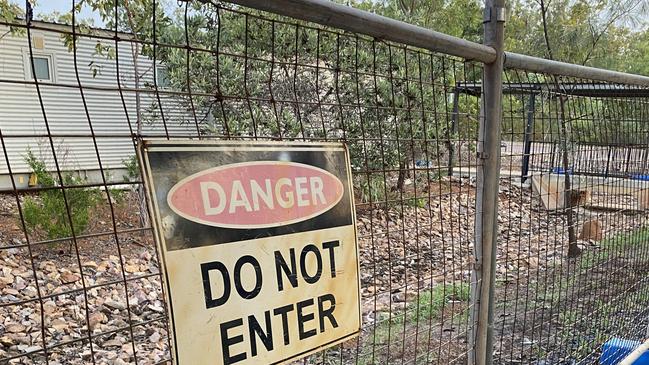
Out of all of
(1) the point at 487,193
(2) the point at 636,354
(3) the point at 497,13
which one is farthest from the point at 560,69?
(2) the point at 636,354

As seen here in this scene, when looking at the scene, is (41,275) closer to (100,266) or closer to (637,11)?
(100,266)

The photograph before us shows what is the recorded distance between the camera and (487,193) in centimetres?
181

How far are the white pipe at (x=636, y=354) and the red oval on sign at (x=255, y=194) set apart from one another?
230cm

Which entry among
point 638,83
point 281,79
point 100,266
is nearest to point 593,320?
point 638,83

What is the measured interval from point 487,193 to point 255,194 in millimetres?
993

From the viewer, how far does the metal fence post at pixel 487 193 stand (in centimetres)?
175

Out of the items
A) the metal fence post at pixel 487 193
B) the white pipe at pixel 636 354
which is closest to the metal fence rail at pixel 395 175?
the metal fence post at pixel 487 193

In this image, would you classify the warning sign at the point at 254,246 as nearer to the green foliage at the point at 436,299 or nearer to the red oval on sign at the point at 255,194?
the red oval on sign at the point at 255,194

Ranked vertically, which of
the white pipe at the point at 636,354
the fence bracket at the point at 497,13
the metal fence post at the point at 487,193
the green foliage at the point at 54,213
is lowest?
the white pipe at the point at 636,354

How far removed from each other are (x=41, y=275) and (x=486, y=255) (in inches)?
185

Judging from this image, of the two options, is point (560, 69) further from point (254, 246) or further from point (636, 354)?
point (636, 354)

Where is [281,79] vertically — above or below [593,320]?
above

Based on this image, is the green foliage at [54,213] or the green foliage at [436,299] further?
the green foliage at [54,213]

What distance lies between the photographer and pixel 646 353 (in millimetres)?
2912
